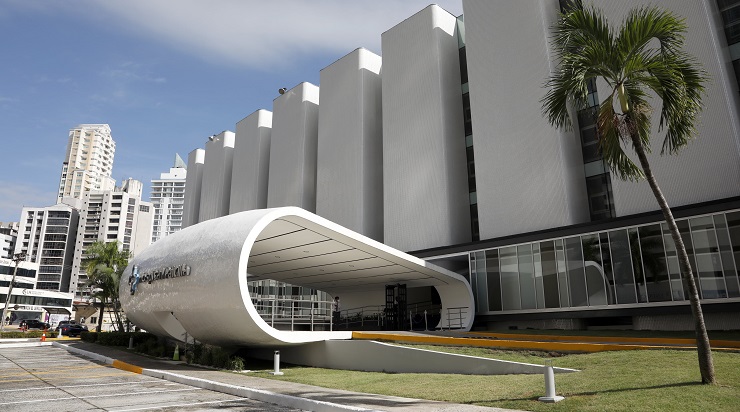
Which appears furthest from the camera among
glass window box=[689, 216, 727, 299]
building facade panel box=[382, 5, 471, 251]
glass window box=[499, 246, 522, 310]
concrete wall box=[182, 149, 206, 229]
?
concrete wall box=[182, 149, 206, 229]

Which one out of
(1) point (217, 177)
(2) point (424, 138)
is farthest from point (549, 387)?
(1) point (217, 177)

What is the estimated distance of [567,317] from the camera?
28.8 metres

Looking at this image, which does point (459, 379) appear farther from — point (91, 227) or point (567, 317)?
point (91, 227)

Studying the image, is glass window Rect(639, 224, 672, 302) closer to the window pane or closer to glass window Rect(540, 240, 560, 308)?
the window pane

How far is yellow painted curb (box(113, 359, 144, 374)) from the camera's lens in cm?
2152

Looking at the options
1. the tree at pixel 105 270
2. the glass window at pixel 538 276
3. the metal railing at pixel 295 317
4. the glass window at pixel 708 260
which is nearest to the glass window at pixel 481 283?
the glass window at pixel 538 276

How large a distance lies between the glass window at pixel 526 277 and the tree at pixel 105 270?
3683cm

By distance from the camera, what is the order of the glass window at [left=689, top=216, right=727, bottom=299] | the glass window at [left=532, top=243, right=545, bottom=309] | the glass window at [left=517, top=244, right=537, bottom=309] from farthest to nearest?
the glass window at [left=517, top=244, right=537, bottom=309] < the glass window at [left=532, top=243, right=545, bottom=309] < the glass window at [left=689, top=216, right=727, bottom=299]

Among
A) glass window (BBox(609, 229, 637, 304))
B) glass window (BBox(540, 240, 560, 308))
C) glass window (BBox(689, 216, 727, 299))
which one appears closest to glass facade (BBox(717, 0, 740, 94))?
glass window (BBox(689, 216, 727, 299))

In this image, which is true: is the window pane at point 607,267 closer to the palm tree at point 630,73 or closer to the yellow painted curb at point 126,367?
the palm tree at point 630,73

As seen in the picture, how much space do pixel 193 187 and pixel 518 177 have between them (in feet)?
172

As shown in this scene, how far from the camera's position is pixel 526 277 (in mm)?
30828

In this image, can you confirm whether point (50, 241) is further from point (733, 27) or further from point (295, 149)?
point (733, 27)

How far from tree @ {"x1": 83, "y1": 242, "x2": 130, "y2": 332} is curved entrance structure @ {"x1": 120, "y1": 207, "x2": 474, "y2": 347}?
19660 mm
